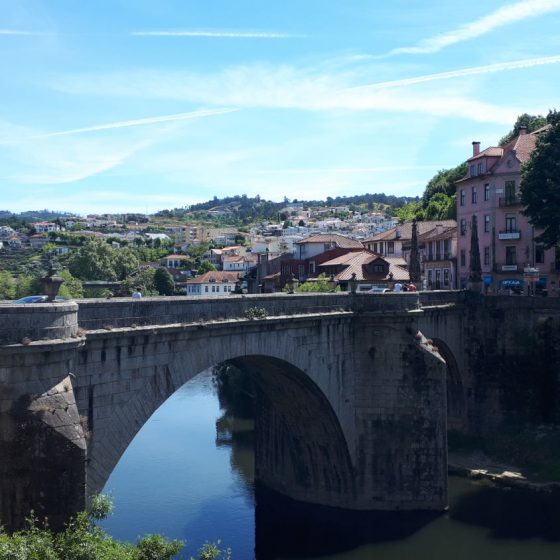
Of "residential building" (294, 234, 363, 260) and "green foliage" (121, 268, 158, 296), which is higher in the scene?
"residential building" (294, 234, 363, 260)

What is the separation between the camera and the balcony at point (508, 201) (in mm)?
54969

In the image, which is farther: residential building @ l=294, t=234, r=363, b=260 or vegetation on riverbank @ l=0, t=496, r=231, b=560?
residential building @ l=294, t=234, r=363, b=260

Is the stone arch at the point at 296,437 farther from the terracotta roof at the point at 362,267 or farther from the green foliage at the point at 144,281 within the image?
the green foliage at the point at 144,281

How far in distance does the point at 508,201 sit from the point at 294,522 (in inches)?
1206

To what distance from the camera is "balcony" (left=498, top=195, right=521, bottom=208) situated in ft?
180

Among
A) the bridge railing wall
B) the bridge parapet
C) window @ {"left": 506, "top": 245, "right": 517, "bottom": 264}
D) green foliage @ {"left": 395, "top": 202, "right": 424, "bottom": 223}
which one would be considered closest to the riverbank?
the bridge railing wall

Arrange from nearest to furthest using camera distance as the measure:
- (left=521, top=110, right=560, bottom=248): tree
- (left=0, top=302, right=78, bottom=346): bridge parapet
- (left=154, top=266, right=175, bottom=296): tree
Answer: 1. (left=0, top=302, right=78, bottom=346): bridge parapet
2. (left=521, top=110, right=560, bottom=248): tree
3. (left=154, top=266, right=175, bottom=296): tree

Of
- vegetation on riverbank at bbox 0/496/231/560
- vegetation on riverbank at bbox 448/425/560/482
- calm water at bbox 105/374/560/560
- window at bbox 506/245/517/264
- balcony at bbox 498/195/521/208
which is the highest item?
balcony at bbox 498/195/521/208

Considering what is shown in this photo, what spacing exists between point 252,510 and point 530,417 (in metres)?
19.4

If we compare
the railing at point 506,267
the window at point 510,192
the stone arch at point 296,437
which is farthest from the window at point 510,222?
the stone arch at point 296,437

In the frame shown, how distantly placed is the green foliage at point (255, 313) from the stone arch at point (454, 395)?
21.3m

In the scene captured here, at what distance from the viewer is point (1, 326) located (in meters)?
17.2

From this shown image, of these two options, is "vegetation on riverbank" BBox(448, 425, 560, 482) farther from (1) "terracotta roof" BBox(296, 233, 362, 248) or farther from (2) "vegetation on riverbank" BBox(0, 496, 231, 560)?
(1) "terracotta roof" BBox(296, 233, 362, 248)

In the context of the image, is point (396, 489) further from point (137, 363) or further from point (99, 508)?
point (99, 508)
